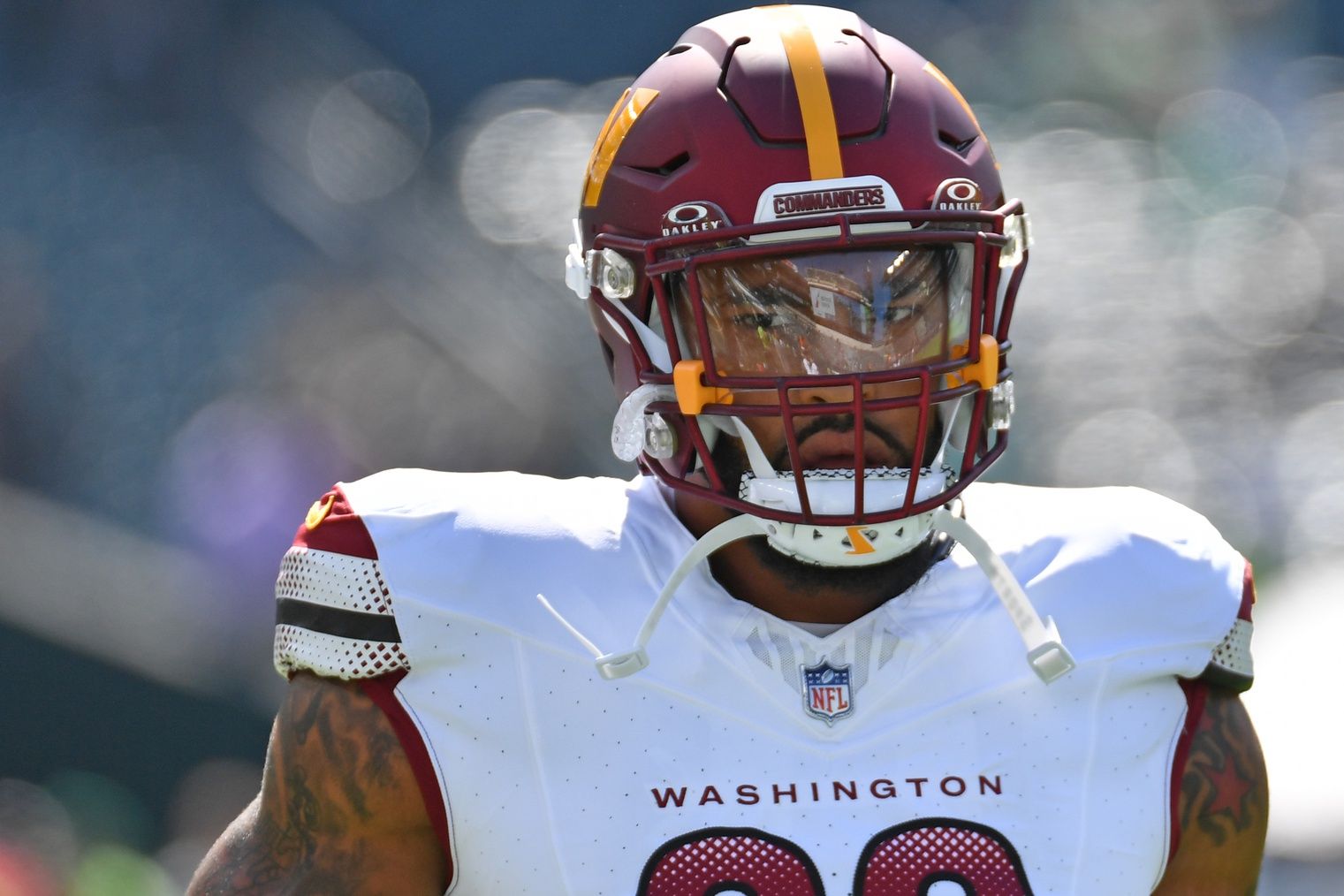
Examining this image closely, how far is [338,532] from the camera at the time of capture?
147 centimetres

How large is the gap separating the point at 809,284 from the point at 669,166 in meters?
0.20

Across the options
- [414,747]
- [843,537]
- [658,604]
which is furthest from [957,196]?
[414,747]

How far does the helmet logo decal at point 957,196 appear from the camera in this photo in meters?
1.46

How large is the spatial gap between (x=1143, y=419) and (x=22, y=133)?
8.06 feet

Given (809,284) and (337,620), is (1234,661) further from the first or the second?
(337,620)

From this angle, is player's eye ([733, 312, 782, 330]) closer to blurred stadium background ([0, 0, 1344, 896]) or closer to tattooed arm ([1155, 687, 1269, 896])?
tattooed arm ([1155, 687, 1269, 896])

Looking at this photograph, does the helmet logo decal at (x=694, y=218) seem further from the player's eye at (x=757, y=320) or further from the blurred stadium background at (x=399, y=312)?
the blurred stadium background at (x=399, y=312)

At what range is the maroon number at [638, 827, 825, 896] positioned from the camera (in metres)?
1.38

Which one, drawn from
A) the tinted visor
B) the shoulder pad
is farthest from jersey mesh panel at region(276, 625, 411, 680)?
the shoulder pad

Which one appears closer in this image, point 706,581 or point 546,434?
point 706,581

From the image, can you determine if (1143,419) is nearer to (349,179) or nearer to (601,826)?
(349,179)

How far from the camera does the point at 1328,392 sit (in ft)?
11.9

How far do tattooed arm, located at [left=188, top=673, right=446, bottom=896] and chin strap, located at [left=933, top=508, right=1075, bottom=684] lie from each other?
0.53 m

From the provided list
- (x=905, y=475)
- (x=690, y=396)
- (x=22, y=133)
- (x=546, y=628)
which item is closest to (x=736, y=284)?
(x=690, y=396)
